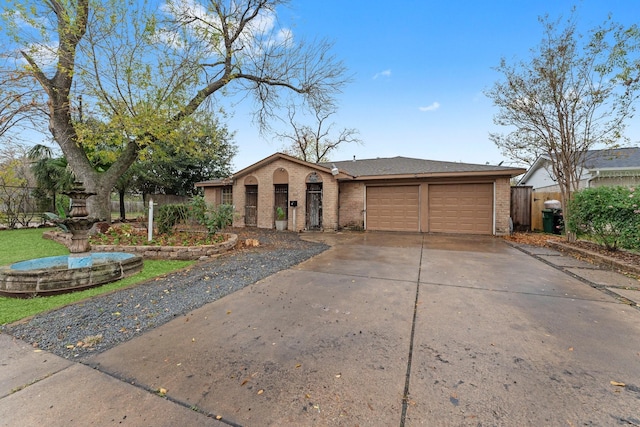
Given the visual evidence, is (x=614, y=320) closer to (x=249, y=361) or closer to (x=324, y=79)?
(x=249, y=361)

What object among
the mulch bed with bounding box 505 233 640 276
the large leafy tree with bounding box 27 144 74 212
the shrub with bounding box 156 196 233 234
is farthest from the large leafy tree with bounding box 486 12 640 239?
the large leafy tree with bounding box 27 144 74 212

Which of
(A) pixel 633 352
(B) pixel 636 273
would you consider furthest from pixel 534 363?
(B) pixel 636 273

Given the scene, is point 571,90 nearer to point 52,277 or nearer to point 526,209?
point 526,209

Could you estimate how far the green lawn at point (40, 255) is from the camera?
3.36 meters

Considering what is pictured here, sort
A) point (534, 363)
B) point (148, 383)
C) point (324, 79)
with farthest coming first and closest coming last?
point (324, 79)
point (534, 363)
point (148, 383)

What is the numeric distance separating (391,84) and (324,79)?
308 cm

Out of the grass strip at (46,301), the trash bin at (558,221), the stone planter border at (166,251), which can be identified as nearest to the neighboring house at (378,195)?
the trash bin at (558,221)

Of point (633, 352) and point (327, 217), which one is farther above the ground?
point (327, 217)

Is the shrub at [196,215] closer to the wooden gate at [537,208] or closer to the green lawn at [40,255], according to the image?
the green lawn at [40,255]

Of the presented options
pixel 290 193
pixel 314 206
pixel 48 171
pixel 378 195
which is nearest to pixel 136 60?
pixel 290 193

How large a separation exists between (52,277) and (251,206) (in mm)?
10018

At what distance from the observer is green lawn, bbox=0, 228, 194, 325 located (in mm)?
3355

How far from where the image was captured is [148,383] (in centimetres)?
197

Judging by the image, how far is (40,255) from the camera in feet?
21.4
